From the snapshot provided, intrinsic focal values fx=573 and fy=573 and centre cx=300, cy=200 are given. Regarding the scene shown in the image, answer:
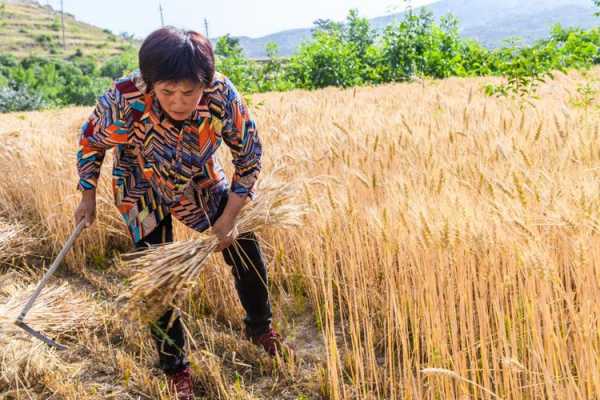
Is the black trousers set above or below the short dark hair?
below

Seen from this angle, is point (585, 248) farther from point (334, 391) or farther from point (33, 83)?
point (33, 83)

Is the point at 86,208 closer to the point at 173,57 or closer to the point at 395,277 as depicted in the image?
the point at 173,57

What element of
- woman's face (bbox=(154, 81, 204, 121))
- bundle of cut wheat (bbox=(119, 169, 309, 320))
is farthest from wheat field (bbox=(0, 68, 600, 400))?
Answer: woman's face (bbox=(154, 81, 204, 121))

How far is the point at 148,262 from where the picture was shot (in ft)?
5.70

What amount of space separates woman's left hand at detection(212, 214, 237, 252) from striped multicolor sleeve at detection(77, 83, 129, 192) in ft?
1.30

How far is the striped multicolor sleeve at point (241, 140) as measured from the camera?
6.03ft

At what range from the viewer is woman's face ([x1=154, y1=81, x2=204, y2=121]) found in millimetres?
1575

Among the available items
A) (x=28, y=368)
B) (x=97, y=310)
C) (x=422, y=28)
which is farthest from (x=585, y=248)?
(x=422, y=28)

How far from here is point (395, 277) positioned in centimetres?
232

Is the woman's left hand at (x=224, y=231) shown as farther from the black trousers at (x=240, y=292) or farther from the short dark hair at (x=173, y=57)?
the short dark hair at (x=173, y=57)

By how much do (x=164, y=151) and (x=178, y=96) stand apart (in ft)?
0.90

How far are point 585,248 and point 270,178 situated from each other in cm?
115

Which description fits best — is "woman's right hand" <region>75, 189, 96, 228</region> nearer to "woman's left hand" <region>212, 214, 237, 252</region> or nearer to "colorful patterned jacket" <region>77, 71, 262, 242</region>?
"colorful patterned jacket" <region>77, 71, 262, 242</region>

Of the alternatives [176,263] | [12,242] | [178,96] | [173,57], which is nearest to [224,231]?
[176,263]
